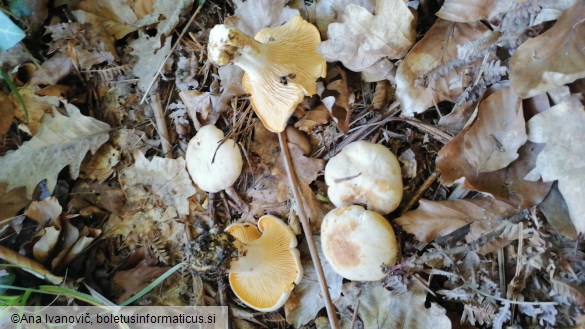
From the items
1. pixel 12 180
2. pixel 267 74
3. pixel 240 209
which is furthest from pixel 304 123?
pixel 12 180

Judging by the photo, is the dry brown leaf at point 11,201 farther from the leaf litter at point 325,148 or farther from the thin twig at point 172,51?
the thin twig at point 172,51

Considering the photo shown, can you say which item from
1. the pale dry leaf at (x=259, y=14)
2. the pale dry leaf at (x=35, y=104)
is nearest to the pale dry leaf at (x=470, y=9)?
the pale dry leaf at (x=259, y=14)

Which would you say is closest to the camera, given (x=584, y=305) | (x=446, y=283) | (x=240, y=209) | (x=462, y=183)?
(x=584, y=305)

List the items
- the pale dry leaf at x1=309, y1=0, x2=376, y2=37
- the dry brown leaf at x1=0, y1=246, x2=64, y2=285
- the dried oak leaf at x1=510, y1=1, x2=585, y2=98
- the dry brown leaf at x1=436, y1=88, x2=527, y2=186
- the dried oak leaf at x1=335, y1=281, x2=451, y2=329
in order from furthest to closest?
the dry brown leaf at x1=0, y1=246, x2=64, y2=285 → the pale dry leaf at x1=309, y1=0, x2=376, y2=37 → the dried oak leaf at x1=335, y1=281, x2=451, y2=329 → the dry brown leaf at x1=436, y1=88, x2=527, y2=186 → the dried oak leaf at x1=510, y1=1, x2=585, y2=98

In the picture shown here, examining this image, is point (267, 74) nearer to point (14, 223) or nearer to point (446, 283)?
point (446, 283)

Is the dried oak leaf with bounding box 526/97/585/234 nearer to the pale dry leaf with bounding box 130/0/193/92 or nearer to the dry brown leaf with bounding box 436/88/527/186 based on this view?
the dry brown leaf with bounding box 436/88/527/186

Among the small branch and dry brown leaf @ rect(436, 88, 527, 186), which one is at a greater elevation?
dry brown leaf @ rect(436, 88, 527, 186)

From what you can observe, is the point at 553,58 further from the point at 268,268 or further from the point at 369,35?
the point at 268,268

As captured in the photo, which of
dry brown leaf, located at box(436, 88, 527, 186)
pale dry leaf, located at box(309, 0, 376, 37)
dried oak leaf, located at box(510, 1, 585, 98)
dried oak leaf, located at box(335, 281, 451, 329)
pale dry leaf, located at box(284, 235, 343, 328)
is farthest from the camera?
pale dry leaf, located at box(284, 235, 343, 328)

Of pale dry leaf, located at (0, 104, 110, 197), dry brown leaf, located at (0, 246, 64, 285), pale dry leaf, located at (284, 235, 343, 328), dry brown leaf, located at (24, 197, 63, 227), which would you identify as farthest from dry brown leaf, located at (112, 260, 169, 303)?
pale dry leaf, located at (284, 235, 343, 328)
